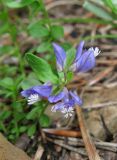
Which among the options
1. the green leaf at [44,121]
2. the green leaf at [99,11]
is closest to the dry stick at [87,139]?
the green leaf at [44,121]

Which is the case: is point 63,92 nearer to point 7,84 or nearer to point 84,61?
point 84,61

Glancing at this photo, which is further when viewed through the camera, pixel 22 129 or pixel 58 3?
pixel 58 3

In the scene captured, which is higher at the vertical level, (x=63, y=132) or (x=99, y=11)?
(x=99, y=11)

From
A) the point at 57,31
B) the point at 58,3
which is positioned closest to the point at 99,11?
the point at 57,31

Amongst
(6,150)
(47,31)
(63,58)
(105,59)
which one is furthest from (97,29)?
(6,150)

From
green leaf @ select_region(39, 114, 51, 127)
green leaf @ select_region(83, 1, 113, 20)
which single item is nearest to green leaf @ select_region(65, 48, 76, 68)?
green leaf @ select_region(39, 114, 51, 127)

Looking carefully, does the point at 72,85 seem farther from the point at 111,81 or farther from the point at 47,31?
the point at 47,31
